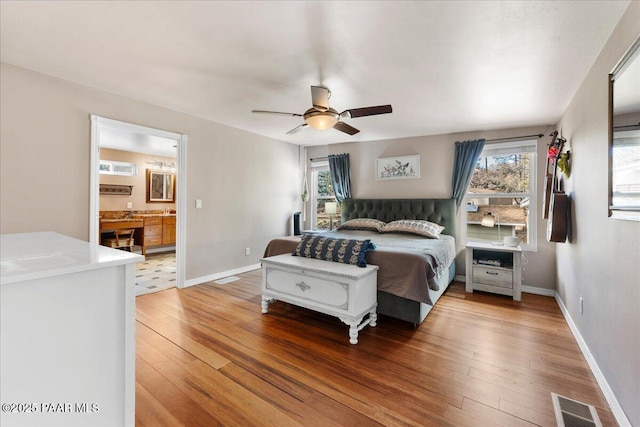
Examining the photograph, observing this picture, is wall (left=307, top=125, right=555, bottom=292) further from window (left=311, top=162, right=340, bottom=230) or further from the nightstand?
the nightstand

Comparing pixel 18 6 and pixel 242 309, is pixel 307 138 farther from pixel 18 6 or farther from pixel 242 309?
pixel 18 6

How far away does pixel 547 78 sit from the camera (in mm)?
2557

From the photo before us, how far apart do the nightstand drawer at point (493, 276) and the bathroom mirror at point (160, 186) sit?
6901 millimetres

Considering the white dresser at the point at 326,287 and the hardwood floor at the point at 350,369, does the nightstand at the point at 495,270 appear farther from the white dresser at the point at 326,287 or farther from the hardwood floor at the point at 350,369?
the white dresser at the point at 326,287

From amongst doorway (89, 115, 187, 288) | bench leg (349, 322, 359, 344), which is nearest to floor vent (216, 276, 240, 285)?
doorway (89, 115, 187, 288)

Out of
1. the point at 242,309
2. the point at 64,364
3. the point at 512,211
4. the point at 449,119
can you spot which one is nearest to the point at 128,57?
the point at 64,364

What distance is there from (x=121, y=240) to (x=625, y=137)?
7073mm

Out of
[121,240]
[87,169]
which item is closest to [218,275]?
[87,169]

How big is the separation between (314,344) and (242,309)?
3.66 feet

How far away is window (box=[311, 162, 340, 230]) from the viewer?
5996 mm

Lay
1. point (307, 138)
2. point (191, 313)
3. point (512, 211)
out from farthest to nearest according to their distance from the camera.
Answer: point (307, 138) < point (512, 211) < point (191, 313)

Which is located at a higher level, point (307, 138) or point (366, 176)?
point (307, 138)

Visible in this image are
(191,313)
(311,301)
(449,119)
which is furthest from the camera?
(449,119)

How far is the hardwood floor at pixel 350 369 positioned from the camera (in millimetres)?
1646
